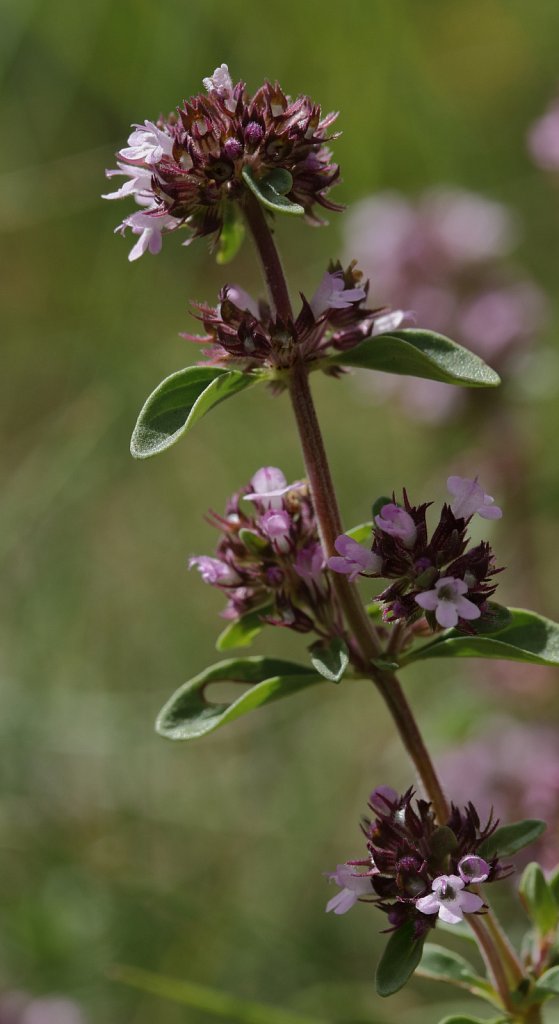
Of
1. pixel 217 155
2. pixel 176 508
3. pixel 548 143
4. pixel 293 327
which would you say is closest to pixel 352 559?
pixel 293 327

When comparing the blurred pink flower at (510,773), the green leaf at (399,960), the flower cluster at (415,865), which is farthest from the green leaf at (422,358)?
the blurred pink flower at (510,773)

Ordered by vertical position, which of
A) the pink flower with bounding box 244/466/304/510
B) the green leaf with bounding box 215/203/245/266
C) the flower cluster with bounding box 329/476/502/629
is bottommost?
the flower cluster with bounding box 329/476/502/629

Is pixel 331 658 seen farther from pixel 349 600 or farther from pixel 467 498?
pixel 467 498

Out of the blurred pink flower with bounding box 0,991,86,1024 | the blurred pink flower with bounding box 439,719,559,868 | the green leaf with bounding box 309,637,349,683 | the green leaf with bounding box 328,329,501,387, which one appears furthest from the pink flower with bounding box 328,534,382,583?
the blurred pink flower with bounding box 0,991,86,1024

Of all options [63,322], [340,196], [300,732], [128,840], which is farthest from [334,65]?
[128,840]

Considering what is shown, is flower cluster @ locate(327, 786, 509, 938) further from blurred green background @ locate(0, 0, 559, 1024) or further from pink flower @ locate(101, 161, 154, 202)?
blurred green background @ locate(0, 0, 559, 1024)

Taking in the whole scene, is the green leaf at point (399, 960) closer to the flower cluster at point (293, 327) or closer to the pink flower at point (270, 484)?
the pink flower at point (270, 484)
